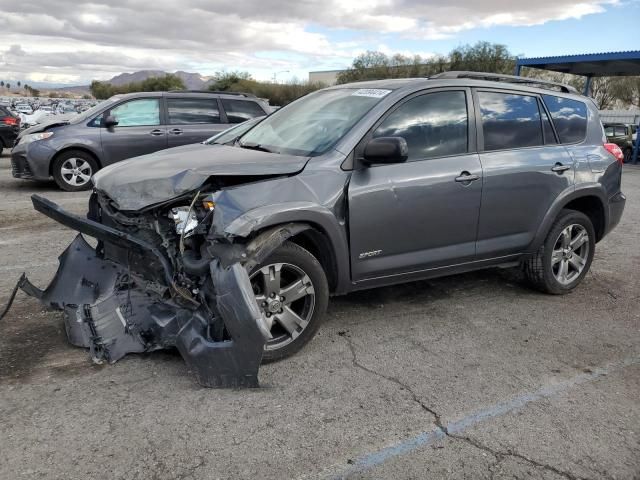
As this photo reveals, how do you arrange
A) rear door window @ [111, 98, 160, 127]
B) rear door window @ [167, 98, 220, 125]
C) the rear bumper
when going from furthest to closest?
rear door window @ [167, 98, 220, 125] < rear door window @ [111, 98, 160, 127] < the rear bumper

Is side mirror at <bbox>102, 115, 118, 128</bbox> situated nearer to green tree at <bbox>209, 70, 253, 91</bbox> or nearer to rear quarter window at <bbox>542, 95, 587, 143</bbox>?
rear quarter window at <bbox>542, 95, 587, 143</bbox>

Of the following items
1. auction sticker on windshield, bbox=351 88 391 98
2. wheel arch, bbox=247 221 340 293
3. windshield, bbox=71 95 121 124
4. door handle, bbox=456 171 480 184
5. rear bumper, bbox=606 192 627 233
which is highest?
auction sticker on windshield, bbox=351 88 391 98

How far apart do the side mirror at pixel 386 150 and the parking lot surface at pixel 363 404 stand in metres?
1.34

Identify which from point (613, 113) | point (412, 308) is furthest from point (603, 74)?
point (412, 308)

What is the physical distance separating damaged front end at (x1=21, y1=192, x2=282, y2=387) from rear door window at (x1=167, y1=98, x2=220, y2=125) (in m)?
6.43

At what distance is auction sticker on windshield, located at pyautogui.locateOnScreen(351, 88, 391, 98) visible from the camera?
4.36 metres

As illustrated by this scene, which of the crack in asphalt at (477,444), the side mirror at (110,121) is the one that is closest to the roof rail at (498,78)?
the crack in asphalt at (477,444)

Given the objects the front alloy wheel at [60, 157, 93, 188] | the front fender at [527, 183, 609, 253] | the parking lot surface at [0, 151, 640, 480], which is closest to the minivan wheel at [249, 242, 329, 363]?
the parking lot surface at [0, 151, 640, 480]

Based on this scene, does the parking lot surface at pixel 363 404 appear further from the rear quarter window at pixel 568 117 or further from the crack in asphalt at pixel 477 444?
the rear quarter window at pixel 568 117

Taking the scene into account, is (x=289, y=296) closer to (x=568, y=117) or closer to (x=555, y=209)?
(x=555, y=209)

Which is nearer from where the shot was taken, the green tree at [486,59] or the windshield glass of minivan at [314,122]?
the windshield glass of minivan at [314,122]

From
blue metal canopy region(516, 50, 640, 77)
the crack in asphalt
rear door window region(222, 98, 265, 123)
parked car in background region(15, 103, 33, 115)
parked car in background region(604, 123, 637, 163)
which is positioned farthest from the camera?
parked car in background region(15, 103, 33, 115)

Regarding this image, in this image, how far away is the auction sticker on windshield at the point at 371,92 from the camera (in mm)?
4363

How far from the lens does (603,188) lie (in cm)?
535
